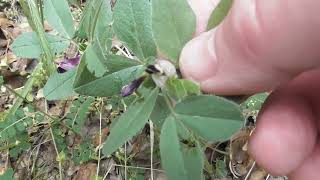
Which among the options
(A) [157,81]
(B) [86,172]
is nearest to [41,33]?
(A) [157,81]

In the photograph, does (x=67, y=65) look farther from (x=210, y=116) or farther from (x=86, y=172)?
(x=86, y=172)

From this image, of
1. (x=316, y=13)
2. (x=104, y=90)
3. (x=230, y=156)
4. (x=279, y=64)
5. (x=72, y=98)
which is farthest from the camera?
(x=72, y=98)

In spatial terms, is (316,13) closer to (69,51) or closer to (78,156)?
(78,156)

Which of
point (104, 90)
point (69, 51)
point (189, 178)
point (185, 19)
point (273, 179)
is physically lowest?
point (273, 179)

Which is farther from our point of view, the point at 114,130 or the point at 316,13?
the point at 114,130

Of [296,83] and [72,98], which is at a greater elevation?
[296,83]

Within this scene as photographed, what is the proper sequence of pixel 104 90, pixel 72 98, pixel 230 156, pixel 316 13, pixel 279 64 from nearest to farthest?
pixel 316 13, pixel 279 64, pixel 104 90, pixel 230 156, pixel 72 98

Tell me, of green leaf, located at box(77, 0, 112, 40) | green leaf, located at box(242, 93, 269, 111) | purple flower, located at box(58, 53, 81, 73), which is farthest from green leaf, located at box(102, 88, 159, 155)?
green leaf, located at box(242, 93, 269, 111)

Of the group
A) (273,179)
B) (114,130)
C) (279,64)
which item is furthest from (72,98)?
(279,64)
